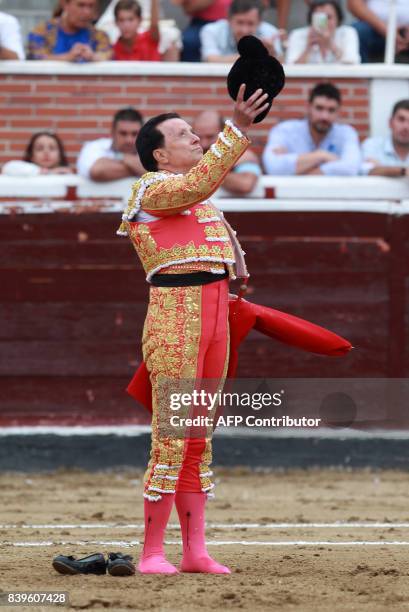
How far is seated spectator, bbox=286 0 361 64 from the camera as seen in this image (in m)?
8.59

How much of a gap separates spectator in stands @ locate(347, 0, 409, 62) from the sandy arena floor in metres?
2.78

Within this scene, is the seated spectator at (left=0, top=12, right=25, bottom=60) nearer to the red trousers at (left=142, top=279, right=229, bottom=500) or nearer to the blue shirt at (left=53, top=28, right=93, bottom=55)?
the blue shirt at (left=53, top=28, right=93, bottom=55)

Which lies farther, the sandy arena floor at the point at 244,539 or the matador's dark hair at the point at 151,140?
the matador's dark hair at the point at 151,140

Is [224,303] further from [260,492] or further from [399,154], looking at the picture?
[399,154]

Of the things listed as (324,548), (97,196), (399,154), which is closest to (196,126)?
(97,196)

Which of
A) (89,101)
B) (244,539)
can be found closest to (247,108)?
(244,539)

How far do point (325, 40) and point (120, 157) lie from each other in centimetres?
168

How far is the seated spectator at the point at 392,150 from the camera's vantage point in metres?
7.95

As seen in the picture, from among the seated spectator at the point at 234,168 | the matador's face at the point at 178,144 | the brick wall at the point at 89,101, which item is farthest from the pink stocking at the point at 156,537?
the brick wall at the point at 89,101

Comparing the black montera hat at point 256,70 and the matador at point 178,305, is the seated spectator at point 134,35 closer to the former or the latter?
the matador at point 178,305

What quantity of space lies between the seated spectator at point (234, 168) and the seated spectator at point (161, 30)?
1008 mm

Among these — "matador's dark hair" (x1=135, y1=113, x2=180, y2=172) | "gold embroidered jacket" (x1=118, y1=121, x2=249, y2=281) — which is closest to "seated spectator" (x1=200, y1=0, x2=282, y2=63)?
"matador's dark hair" (x1=135, y1=113, x2=180, y2=172)

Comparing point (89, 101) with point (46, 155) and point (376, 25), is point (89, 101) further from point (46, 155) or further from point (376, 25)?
point (376, 25)

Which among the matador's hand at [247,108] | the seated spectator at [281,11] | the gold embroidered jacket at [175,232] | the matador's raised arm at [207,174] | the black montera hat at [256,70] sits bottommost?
the gold embroidered jacket at [175,232]
